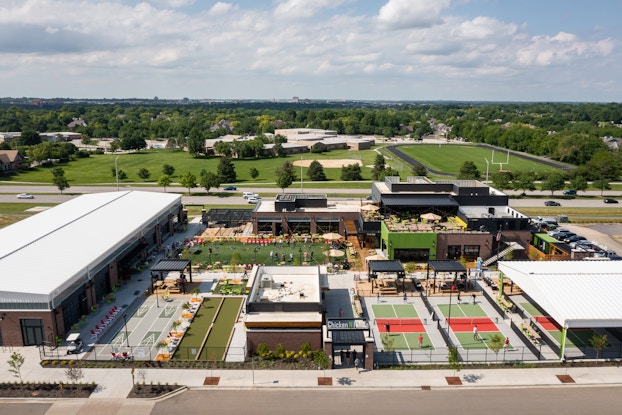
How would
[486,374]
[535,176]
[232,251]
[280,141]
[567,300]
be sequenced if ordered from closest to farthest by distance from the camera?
1. [486,374]
2. [567,300]
3. [232,251]
4. [535,176]
5. [280,141]

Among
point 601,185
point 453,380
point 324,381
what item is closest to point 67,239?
point 324,381

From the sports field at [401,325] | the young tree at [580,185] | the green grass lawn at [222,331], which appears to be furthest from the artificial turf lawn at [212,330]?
the young tree at [580,185]

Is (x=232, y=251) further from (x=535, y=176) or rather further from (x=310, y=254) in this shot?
(x=535, y=176)

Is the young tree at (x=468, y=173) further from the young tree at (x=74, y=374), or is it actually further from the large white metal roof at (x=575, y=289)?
the young tree at (x=74, y=374)

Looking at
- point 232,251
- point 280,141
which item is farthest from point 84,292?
point 280,141

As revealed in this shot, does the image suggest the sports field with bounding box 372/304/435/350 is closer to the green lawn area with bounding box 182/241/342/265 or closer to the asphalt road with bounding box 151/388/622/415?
the asphalt road with bounding box 151/388/622/415

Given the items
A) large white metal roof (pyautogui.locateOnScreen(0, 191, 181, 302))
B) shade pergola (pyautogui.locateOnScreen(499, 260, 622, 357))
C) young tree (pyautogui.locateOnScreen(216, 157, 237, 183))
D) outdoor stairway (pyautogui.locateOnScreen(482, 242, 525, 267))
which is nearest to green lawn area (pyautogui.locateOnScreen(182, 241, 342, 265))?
large white metal roof (pyautogui.locateOnScreen(0, 191, 181, 302))

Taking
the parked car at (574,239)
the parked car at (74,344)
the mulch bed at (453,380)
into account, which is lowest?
the mulch bed at (453,380)
